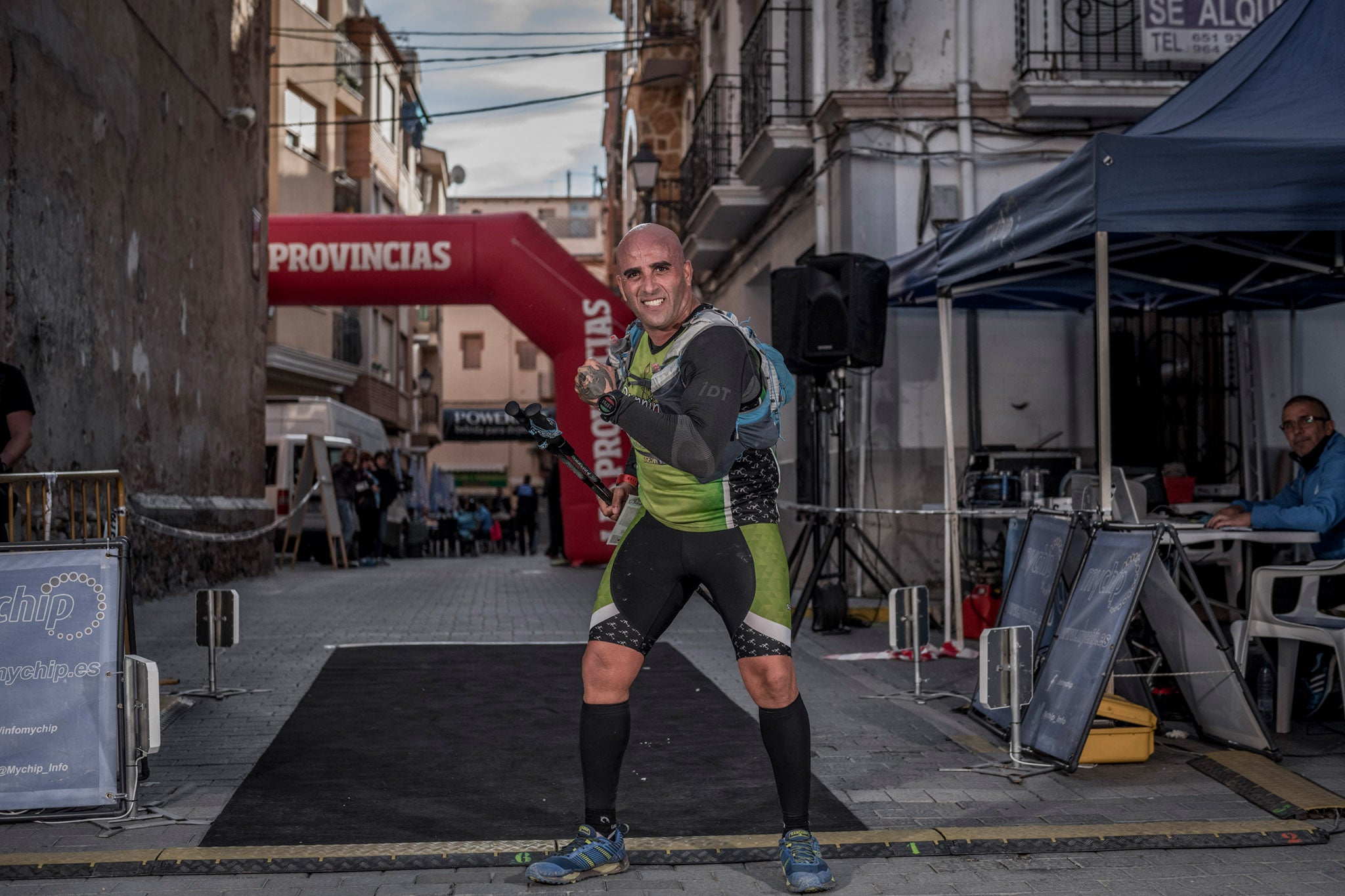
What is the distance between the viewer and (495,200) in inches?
3056

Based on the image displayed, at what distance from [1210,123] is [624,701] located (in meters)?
4.63

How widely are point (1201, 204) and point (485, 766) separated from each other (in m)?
3.86

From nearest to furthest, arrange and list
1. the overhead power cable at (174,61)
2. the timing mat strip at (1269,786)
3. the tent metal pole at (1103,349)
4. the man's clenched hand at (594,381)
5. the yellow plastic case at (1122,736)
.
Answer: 1. the man's clenched hand at (594,381)
2. the timing mat strip at (1269,786)
3. the yellow plastic case at (1122,736)
4. the tent metal pole at (1103,349)
5. the overhead power cable at (174,61)

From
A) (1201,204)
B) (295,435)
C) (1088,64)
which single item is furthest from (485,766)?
(295,435)

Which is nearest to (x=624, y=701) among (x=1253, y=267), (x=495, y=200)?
(x=1253, y=267)

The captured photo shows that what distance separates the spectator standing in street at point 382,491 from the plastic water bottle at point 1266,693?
1738 centimetres

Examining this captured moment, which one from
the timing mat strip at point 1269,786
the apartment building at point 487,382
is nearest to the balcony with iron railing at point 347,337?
the apartment building at point 487,382

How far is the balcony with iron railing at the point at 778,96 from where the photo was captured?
1480 centimetres

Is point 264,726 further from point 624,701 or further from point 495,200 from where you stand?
point 495,200

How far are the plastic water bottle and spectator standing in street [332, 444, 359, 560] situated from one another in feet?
53.0

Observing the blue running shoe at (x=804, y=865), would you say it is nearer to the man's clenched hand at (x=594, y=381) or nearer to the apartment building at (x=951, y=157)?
the man's clenched hand at (x=594, y=381)

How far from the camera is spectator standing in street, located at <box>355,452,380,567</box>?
71.8ft

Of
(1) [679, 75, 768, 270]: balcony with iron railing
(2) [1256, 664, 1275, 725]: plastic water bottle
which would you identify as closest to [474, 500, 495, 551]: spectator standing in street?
(1) [679, 75, 768, 270]: balcony with iron railing

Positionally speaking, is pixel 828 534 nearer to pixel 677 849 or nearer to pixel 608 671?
pixel 677 849
